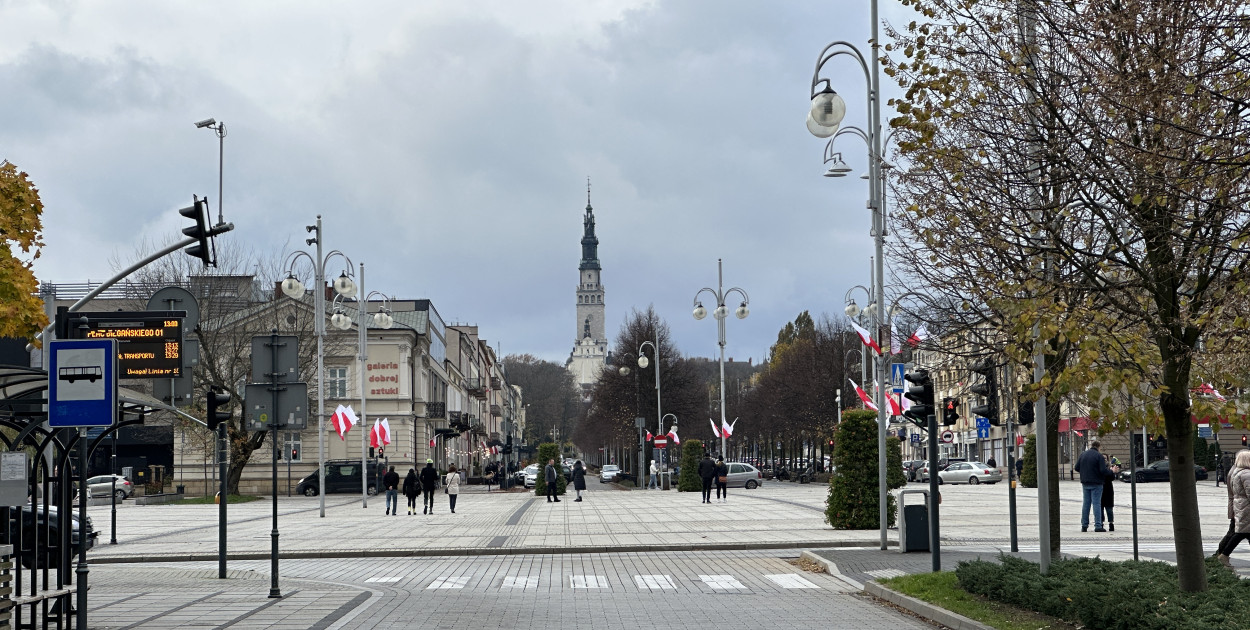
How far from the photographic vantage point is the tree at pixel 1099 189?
340 inches

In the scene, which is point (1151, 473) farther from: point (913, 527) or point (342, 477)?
point (913, 527)

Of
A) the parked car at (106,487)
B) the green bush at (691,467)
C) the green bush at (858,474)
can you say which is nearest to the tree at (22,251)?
the green bush at (858,474)

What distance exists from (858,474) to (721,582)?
8.39m

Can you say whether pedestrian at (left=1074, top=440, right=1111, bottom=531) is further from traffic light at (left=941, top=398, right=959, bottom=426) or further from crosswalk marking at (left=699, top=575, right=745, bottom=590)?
crosswalk marking at (left=699, top=575, right=745, bottom=590)

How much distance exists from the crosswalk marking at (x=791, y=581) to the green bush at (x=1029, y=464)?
966 inches

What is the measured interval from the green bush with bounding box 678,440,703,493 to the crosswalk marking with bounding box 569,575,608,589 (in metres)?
36.2

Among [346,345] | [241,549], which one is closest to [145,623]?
[241,549]

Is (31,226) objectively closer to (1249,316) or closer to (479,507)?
(1249,316)

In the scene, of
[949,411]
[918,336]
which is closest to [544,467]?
[949,411]

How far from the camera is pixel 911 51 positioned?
10.5 metres

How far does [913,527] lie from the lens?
2028 cm

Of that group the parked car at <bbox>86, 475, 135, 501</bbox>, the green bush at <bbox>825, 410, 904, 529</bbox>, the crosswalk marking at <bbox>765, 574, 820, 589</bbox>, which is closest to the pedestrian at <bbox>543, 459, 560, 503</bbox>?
the parked car at <bbox>86, 475, 135, 501</bbox>

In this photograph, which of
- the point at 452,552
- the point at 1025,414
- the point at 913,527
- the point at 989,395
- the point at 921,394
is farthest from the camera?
the point at 452,552

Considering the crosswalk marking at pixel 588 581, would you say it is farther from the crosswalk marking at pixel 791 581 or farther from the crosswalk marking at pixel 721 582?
the crosswalk marking at pixel 791 581
